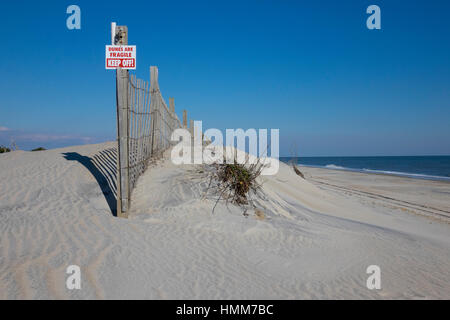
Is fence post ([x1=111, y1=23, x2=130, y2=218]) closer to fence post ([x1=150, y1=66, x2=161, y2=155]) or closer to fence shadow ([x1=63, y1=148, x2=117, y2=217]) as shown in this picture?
fence shadow ([x1=63, y1=148, x2=117, y2=217])

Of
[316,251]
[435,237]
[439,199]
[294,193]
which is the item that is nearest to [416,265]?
[316,251]

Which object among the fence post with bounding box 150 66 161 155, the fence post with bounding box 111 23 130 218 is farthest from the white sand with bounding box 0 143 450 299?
the fence post with bounding box 150 66 161 155

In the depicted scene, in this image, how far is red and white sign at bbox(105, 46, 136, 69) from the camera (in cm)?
436

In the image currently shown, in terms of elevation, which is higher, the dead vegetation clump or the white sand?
the dead vegetation clump

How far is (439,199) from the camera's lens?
35.6ft

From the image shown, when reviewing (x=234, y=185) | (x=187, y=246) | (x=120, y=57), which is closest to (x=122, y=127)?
(x=120, y=57)

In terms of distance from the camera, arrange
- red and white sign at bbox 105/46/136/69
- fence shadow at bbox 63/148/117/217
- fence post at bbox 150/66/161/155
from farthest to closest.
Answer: fence post at bbox 150/66/161/155 → fence shadow at bbox 63/148/117/217 → red and white sign at bbox 105/46/136/69

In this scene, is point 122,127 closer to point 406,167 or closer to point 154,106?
point 154,106

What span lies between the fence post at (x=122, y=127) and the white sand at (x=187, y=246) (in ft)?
1.05

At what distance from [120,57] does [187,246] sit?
2799mm

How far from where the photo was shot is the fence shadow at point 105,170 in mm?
5147

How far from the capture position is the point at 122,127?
177 inches

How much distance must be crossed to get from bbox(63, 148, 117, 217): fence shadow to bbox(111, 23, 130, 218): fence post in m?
0.34

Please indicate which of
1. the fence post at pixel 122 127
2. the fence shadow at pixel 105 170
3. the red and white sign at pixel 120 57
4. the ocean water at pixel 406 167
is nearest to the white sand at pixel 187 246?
the fence shadow at pixel 105 170
